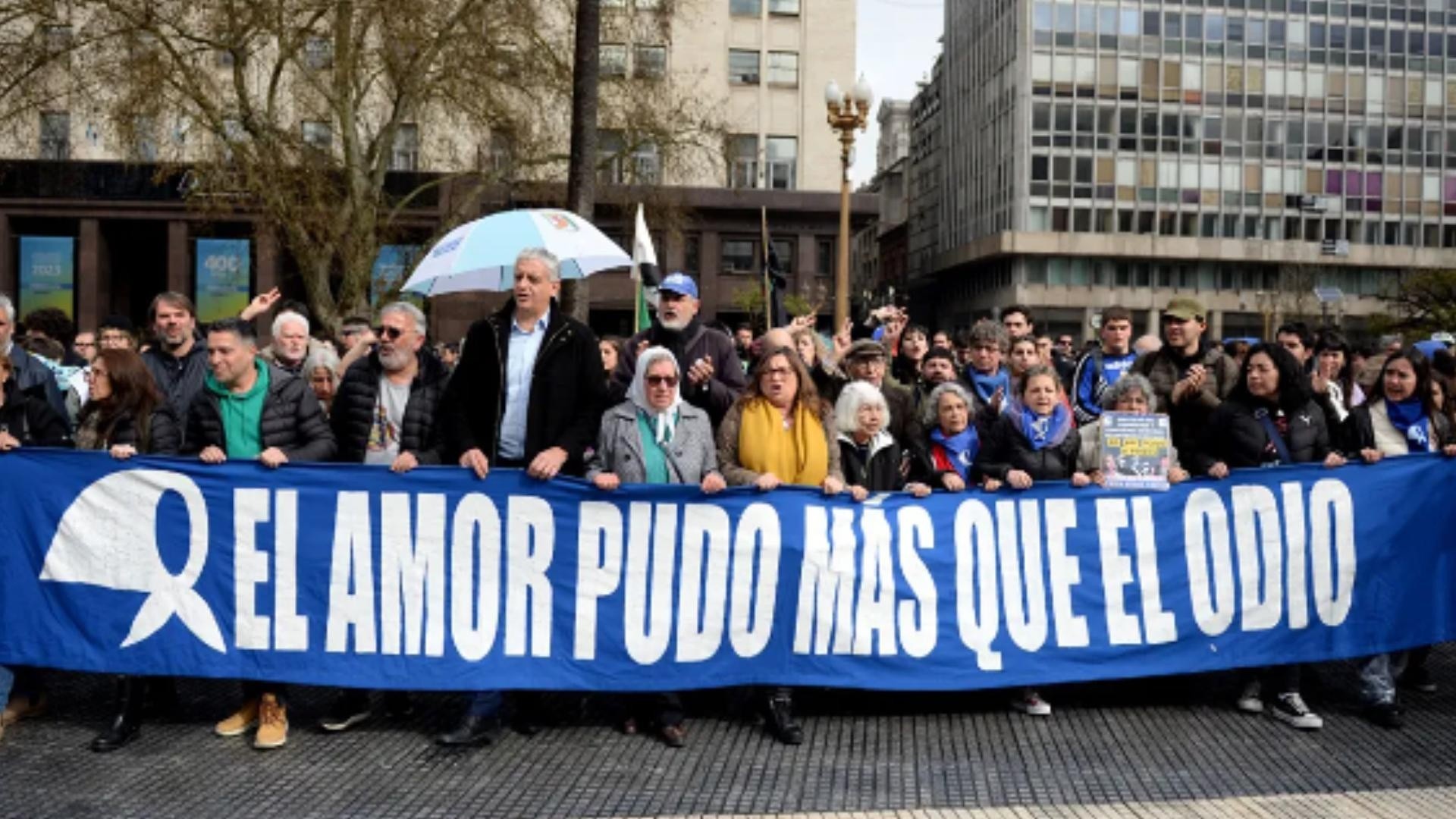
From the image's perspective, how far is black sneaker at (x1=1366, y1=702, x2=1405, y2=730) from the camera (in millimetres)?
6406

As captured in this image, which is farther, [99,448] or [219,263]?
[219,263]

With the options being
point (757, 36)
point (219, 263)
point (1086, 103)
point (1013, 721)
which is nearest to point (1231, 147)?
point (1086, 103)

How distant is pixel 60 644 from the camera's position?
6.14m

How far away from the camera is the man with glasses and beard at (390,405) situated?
646 centimetres

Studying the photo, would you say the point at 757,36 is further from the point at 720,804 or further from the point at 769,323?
the point at 720,804

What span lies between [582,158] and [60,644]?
7377 millimetres

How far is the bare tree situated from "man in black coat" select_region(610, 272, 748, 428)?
606 inches

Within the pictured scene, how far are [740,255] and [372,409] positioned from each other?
42262 millimetres

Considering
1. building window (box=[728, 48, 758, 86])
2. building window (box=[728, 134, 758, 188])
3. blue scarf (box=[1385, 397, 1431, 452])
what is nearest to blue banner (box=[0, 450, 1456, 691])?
blue scarf (box=[1385, 397, 1431, 452])

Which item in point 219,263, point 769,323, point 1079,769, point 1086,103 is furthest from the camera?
point 1086,103

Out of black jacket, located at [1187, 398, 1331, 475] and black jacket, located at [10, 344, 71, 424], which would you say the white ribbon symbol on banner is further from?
black jacket, located at [1187, 398, 1331, 475]

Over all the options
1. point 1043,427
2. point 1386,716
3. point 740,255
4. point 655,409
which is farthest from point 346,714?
point 740,255

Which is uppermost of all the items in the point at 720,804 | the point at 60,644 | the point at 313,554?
the point at 313,554

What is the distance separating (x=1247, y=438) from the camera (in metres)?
6.90
